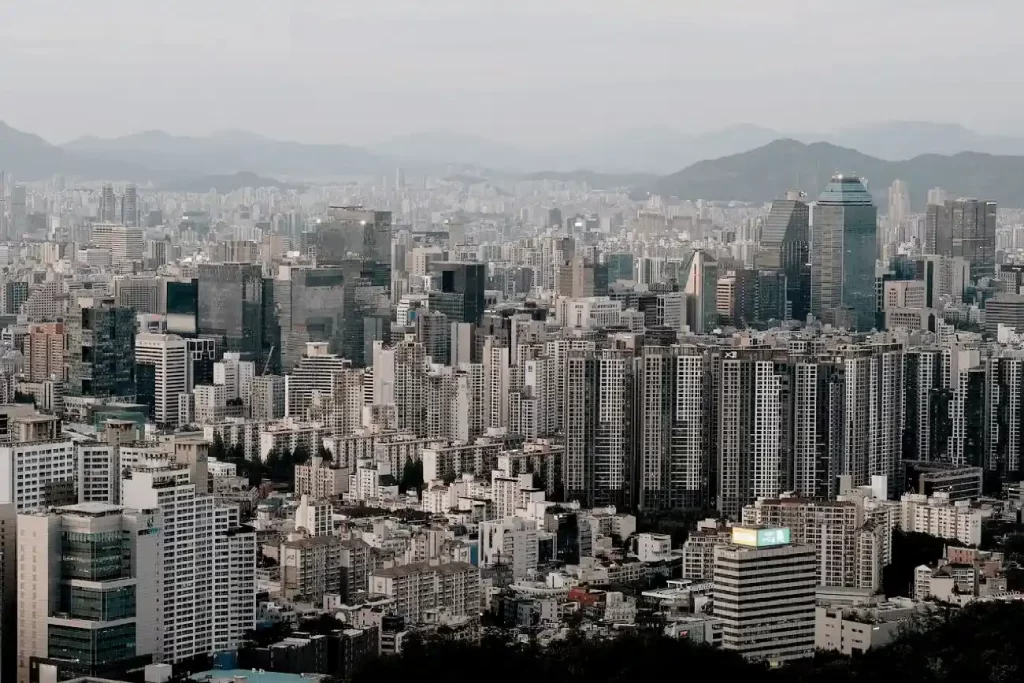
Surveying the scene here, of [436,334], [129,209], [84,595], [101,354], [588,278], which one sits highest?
[129,209]

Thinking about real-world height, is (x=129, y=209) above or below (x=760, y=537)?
above

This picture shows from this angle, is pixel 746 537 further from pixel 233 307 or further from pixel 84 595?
pixel 233 307

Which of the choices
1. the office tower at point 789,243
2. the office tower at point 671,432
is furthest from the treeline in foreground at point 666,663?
the office tower at point 789,243

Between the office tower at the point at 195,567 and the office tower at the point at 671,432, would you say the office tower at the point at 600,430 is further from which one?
the office tower at the point at 195,567

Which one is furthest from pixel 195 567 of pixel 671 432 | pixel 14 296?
pixel 14 296

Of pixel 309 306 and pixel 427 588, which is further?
pixel 309 306

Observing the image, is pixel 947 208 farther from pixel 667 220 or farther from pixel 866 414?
pixel 866 414
